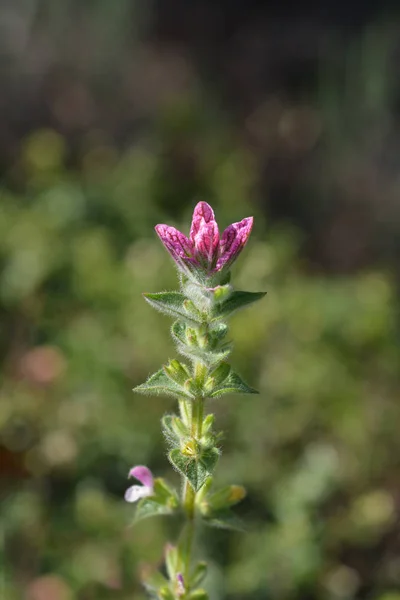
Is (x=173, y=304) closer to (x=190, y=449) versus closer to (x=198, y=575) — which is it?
(x=190, y=449)

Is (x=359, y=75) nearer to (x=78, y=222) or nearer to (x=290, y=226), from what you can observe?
(x=290, y=226)

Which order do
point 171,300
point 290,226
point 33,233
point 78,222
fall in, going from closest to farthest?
1. point 171,300
2. point 33,233
3. point 78,222
4. point 290,226

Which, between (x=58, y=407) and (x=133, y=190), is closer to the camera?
(x=58, y=407)

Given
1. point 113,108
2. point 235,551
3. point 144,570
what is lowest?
point 235,551

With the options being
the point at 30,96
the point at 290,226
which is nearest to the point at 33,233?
the point at 290,226

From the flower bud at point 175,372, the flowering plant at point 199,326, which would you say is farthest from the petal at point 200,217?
the flower bud at point 175,372

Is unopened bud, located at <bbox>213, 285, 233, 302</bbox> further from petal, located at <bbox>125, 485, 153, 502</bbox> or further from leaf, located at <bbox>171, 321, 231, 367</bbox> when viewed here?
petal, located at <bbox>125, 485, 153, 502</bbox>
